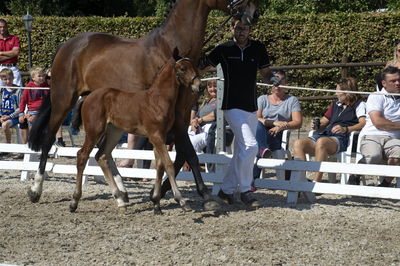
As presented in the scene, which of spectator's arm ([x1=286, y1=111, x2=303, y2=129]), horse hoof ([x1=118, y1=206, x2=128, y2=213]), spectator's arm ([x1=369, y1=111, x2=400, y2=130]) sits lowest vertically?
horse hoof ([x1=118, y1=206, x2=128, y2=213])

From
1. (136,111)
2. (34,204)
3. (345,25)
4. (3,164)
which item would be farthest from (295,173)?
(345,25)

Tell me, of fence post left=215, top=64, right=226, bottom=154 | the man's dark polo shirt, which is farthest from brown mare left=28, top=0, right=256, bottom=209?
fence post left=215, top=64, right=226, bottom=154

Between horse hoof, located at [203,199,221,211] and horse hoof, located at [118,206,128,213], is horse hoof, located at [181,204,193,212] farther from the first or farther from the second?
horse hoof, located at [118,206,128,213]

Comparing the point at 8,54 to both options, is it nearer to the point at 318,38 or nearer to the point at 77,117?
the point at 77,117

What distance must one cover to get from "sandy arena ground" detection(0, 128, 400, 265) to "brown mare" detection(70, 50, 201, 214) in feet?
1.23

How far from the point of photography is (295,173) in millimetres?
8352

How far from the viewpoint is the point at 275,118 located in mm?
9438

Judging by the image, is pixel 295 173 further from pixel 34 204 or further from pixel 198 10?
pixel 34 204

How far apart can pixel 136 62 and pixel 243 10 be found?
1.22m

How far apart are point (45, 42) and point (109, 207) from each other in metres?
12.6

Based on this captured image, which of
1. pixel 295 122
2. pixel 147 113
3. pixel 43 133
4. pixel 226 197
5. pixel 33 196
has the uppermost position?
pixel 147 113

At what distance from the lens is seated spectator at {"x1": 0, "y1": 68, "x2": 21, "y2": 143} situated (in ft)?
40.2

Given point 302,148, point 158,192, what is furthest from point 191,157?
point 302,148

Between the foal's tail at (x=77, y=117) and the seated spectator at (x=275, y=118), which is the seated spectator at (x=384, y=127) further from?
the foal's tail at (x=77, y=117)
